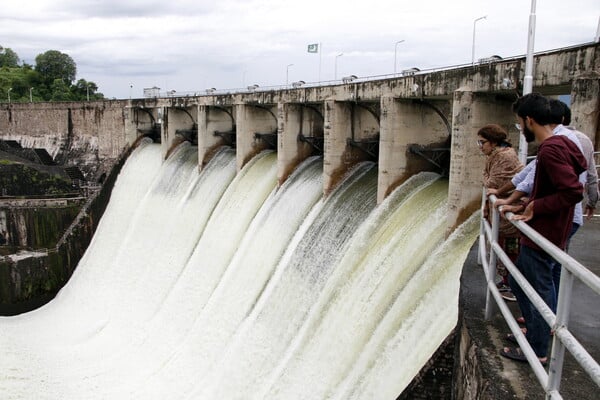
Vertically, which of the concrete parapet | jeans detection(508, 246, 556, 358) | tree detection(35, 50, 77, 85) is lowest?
jeans detection(508, 246, 556, 358)

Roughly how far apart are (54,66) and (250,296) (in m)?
66.0

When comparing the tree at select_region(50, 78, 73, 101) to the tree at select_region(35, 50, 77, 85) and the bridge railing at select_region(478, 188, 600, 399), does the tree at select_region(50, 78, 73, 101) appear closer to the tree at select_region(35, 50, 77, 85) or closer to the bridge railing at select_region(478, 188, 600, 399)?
the tree at select_region(35, 50, 77, 85)

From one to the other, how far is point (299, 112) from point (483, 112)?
8.02 m

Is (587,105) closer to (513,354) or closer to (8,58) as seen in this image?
(513,354)

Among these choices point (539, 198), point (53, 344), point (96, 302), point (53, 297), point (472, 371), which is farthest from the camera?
point (53, 297)

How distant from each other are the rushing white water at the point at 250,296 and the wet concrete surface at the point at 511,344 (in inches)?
61.2

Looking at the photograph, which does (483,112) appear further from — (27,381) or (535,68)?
(27,381)

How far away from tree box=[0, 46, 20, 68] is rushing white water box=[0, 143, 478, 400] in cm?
7825

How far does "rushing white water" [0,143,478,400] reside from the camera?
7859 millimetres

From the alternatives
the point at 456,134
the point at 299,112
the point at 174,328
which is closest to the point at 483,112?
the point at 456,134

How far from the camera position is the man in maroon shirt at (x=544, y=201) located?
10.1ft

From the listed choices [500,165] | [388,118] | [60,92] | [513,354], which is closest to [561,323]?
[513,354]

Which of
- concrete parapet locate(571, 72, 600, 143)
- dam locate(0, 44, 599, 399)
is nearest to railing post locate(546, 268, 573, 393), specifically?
dam locate(0, 44, 599, 399)

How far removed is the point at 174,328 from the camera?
1414 centimetres
